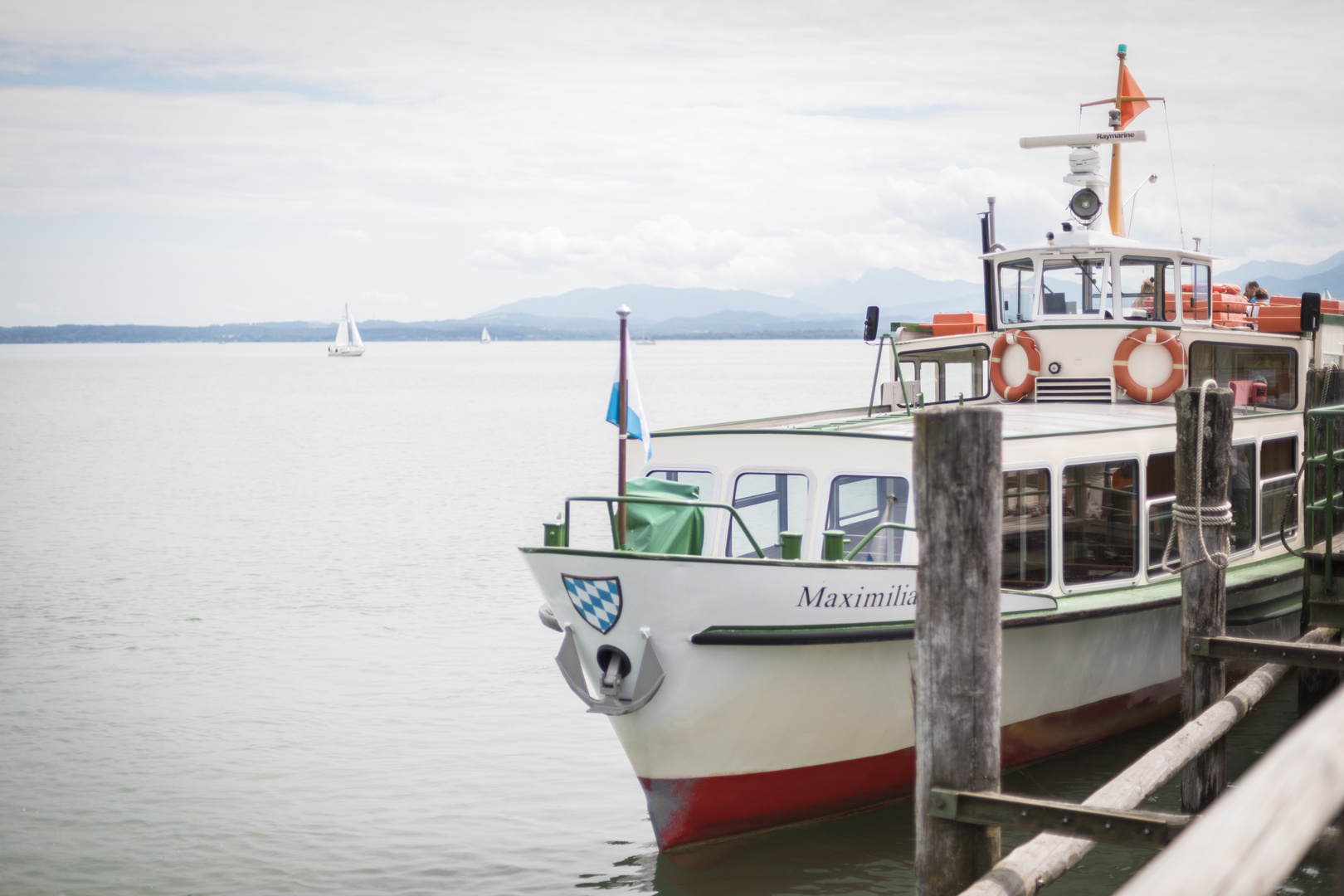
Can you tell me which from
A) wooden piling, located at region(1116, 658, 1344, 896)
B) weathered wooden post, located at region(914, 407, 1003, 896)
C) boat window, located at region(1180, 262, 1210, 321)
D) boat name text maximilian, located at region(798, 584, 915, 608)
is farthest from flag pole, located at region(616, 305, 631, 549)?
boat window, located at region(1180, 262, 1210, 321)

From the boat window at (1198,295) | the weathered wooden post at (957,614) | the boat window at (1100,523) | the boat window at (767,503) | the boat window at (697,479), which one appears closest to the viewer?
the weathered wooden post at (957,614)

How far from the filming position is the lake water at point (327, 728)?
929cm

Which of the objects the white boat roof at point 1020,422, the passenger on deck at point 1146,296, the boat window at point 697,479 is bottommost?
the boat window at point 697,479

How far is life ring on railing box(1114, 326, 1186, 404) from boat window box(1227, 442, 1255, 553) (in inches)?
48.1

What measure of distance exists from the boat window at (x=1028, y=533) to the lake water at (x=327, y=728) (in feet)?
5.71

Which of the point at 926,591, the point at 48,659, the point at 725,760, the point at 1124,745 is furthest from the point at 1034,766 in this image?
the point at 48,659

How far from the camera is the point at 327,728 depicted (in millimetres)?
12906

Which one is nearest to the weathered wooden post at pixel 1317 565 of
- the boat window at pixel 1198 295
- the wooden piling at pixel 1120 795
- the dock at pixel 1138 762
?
the dock at pixel 1138 762

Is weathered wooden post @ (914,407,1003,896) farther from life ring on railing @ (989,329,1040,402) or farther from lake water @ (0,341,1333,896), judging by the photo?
life ring on railing @ (989,329,1040,402)

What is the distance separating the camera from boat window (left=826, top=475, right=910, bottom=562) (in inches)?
363

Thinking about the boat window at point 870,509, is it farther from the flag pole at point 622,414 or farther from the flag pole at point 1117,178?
the flag pole at point 1117,178

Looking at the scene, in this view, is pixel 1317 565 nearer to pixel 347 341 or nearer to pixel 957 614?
pixel 957 614

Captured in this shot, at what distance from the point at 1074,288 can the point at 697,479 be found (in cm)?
606

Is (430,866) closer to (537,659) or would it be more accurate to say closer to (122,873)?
(122,873)
